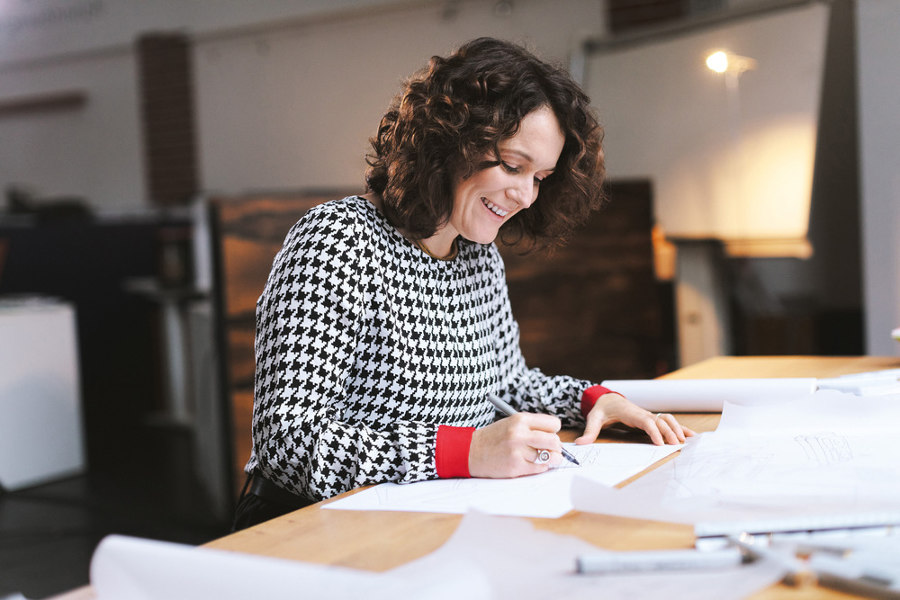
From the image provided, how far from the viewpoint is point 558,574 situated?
0.69 meters

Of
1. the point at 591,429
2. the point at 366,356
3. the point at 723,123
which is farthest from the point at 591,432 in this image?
the point at 723,123

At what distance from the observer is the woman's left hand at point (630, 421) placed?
3.91ft

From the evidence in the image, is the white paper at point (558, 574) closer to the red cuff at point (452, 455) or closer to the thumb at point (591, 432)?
the red cuff at point (452, 455)

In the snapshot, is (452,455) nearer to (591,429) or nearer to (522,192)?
(591,429)

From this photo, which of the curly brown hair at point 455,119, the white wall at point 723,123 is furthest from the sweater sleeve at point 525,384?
the white wall at point 723,123

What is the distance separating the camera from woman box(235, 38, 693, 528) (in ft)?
3.49

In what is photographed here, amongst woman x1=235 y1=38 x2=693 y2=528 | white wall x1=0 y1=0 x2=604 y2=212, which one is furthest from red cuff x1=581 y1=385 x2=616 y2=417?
white wall x1=0 y1=0 x2=604 y2=212

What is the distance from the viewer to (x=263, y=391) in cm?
112

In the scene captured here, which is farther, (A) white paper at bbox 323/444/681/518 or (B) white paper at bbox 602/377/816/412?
(B) white paper at bbox 602/377/816/412

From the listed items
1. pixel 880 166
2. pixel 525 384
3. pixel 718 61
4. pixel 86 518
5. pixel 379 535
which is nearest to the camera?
pixel 379 535

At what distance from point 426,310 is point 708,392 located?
0.46 metres

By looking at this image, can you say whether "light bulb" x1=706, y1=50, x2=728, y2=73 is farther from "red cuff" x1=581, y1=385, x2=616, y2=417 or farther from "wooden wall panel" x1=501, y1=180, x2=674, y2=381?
"red cuff" x1=581, y1=385, x2=616, y2=417

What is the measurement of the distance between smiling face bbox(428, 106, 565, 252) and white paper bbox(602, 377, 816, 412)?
35 cm

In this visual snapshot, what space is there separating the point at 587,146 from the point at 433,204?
0.31 meters
